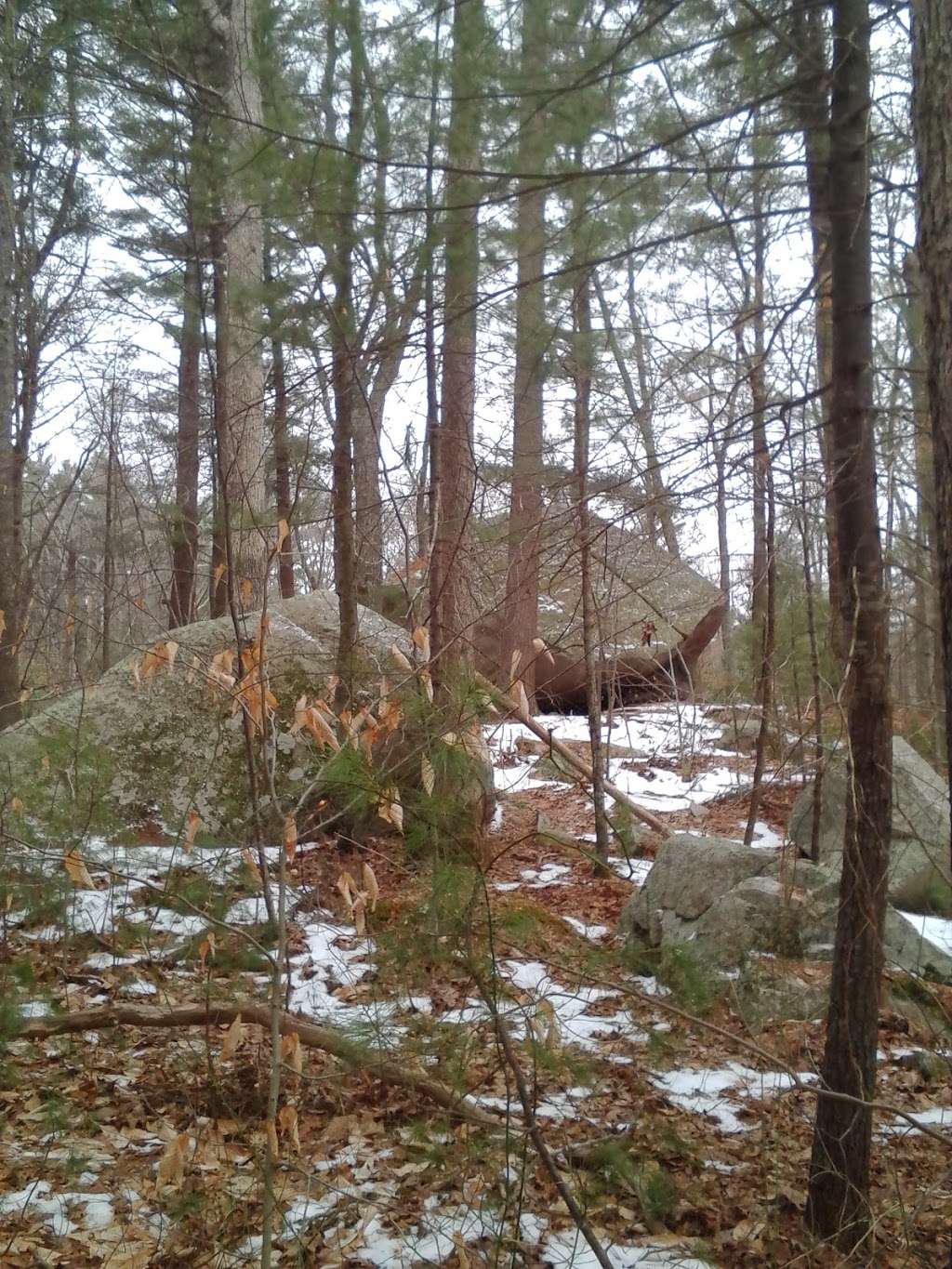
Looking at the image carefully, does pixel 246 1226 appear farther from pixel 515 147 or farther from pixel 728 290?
pixel 728 290

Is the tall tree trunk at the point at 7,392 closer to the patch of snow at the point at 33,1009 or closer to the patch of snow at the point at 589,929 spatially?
the patch of snow at the point at 33,1009

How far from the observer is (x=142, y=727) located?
19.7ft

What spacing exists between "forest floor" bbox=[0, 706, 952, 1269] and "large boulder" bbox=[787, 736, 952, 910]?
1132mm

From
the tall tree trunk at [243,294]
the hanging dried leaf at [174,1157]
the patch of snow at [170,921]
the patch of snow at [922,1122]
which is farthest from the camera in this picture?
the patch of snow at [170,921]

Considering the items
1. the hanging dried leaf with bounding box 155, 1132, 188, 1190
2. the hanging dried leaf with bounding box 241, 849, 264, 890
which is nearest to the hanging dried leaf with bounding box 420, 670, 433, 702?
the hanging dried leaf with bounding box 241, 849, 264, 890

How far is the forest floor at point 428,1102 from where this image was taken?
296cm

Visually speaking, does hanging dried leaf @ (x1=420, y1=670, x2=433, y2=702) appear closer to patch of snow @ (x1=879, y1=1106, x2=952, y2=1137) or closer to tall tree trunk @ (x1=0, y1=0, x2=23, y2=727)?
patch of snow @ (x1=879, y1=1106, x2=952, y2=1137)

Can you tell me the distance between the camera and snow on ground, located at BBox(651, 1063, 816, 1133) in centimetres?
368

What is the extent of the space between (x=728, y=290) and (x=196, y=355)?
25.0 feet

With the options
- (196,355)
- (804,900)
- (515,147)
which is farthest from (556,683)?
(515,147)

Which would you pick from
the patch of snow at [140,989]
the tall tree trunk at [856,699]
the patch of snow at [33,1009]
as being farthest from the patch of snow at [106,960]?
the tall tree trunk at [856,699]

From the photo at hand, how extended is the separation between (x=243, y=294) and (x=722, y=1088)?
150 inches

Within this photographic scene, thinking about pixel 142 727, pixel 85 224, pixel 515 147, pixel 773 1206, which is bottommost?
pixel 773 1206

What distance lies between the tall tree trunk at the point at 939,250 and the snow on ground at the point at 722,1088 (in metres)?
2.08
